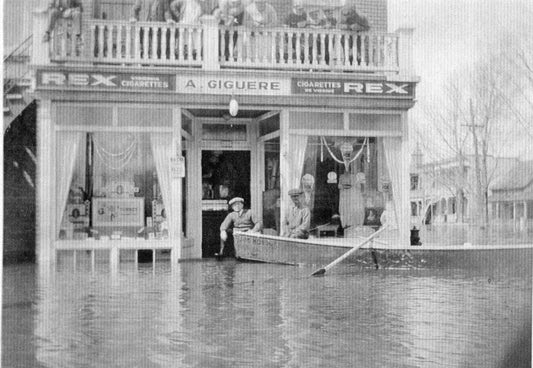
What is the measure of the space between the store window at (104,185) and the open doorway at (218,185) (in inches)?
44.2

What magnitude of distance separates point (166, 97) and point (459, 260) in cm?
352

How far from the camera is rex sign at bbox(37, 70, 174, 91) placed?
6.33 meters

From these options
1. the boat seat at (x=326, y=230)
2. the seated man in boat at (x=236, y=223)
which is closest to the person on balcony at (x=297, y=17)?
the seated man in boat at (x=236, y=223)

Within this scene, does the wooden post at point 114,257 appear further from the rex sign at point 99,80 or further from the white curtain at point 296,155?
the white curtain at point 296,155

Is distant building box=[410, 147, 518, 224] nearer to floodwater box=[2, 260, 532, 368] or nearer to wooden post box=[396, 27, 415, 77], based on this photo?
floodwater box=[2, 260, 532, 368]

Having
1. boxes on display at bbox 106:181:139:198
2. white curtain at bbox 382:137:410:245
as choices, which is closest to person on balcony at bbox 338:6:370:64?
white curtain at bbox 382:137:410:245

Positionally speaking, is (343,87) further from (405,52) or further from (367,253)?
(367,253)

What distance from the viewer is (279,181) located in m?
7.99

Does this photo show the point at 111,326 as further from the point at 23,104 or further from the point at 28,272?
the point at 23,104

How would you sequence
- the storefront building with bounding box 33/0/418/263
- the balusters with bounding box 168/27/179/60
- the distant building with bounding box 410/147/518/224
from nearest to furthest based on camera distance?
the distant building with bounding box 410/147/518/224 < the storefront building with bounding box 33/0/418/263 < the balusters with bounding box 168/27/179/60

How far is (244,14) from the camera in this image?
6844 millimetres

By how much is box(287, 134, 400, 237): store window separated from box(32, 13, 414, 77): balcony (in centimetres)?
91

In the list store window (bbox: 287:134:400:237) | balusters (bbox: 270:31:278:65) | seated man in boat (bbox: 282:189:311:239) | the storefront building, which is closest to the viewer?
the storefront building

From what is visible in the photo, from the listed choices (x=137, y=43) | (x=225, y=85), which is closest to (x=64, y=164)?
(x=137, y=43)
